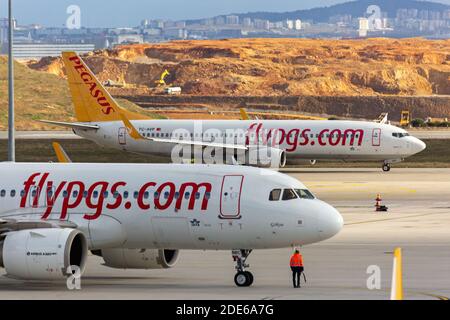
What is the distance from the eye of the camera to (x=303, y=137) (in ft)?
264

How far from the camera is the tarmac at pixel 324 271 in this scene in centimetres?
3219

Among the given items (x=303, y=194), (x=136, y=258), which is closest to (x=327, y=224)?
(x=303, y=194)

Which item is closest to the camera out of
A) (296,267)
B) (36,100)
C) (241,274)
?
(296,267)

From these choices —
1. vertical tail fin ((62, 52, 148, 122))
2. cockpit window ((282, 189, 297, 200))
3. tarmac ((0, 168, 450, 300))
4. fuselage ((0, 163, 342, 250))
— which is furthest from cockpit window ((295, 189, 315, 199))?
vertical tail fin ((62, 52, 148, 122))

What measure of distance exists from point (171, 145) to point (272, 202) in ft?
159

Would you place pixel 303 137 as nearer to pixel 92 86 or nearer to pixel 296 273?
pixel 92 86

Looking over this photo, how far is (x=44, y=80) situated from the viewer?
15050 centimetres

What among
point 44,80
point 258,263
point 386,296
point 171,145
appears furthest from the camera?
point 44,80

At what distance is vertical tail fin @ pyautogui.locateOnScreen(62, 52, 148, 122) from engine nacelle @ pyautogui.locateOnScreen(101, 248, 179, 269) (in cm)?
4435

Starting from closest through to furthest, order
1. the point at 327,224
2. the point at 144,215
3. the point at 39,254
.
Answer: the point at 39,254, the point at 327,224, the point at 144,215

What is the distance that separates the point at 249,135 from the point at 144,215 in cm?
4654

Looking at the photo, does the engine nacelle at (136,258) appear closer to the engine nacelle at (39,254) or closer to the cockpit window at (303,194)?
the engine nacelle at (39,254)
